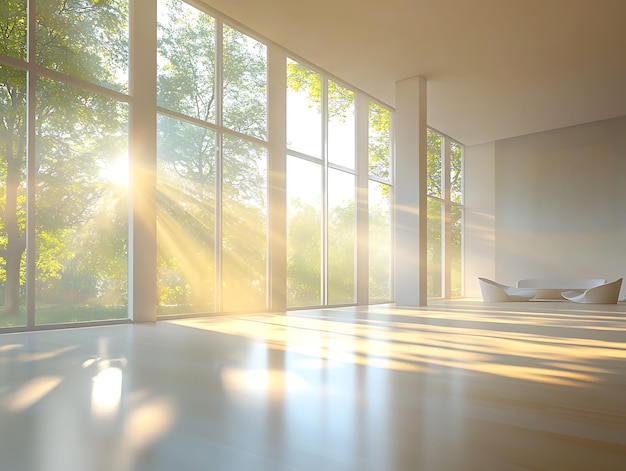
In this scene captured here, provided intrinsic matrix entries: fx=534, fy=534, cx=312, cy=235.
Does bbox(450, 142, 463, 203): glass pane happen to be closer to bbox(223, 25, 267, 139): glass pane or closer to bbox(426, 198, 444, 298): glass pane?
bbox(426, 198, 444, 298): glass pane

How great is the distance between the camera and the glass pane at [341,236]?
10406 millimetres

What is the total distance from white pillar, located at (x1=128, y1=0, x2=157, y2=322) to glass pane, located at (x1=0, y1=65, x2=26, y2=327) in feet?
4.21

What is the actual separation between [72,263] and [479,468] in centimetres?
735

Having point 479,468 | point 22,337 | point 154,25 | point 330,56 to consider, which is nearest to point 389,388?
point 479,468

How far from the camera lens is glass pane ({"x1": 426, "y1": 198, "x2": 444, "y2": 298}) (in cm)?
1398

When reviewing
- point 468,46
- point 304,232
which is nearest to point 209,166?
point 304,232

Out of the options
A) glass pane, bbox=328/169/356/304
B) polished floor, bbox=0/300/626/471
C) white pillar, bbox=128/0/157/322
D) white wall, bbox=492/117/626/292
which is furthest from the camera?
white wall, bbox=492/117/626/292

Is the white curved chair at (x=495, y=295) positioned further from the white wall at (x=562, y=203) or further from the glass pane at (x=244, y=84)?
the glass pane at (x=244, y=84)

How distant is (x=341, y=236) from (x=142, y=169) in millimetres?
4940

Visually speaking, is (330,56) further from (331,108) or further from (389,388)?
(389,388)

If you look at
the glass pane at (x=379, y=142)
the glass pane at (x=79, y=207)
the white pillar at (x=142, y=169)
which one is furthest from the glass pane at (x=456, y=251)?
the white pillar at (x=142, y=169)

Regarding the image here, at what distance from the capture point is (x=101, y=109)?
→ 746 cm

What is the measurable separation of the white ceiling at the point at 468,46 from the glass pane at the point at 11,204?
287 centimetres

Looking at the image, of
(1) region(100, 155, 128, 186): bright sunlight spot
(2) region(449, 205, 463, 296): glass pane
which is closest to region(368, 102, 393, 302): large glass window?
(2) region(449, 205, 463, 296): glass pane
